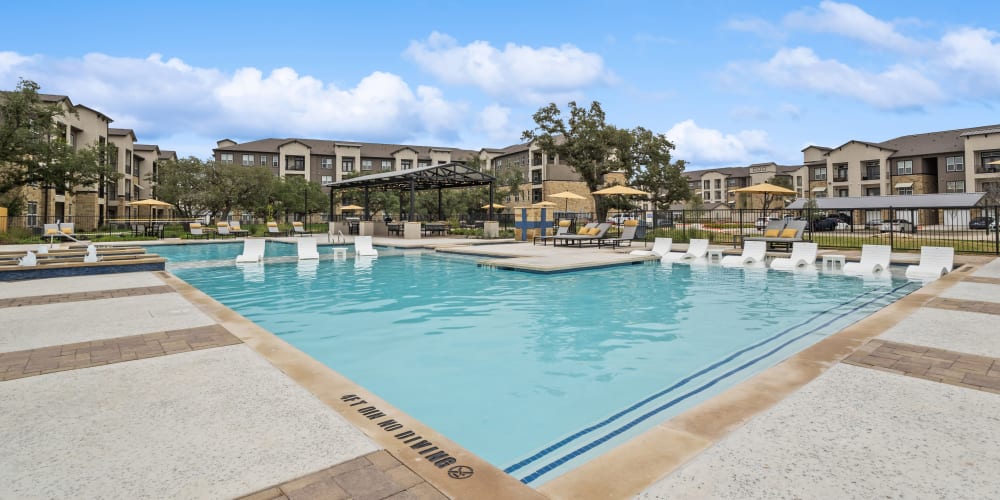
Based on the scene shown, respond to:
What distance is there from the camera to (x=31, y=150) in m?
25.1

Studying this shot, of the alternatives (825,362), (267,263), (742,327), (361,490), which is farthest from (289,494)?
(267,263)

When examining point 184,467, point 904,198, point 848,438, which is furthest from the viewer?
point 904,198

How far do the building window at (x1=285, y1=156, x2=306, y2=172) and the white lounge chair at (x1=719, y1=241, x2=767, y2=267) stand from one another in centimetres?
7214

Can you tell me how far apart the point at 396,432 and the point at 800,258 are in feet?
45.1

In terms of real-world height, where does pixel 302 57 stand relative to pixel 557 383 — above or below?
above

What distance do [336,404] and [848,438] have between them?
316 cm

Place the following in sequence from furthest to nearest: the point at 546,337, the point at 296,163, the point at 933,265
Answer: the point at 296,163 < the point at 933,265 < the point at 546,337

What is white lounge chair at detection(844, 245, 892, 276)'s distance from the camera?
12305mm

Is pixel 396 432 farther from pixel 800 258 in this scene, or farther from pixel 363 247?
pixel 363 247

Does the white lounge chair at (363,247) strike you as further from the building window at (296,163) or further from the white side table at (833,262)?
the building window at (296,163)

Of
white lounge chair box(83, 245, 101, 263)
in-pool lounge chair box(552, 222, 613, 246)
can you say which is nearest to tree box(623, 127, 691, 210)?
in-pool lounge chair box(552, 222, 613, 246)

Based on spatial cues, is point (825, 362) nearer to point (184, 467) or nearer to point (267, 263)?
point (184, 467)

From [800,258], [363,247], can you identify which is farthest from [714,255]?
[363,247]

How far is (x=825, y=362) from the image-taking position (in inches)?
179
